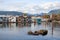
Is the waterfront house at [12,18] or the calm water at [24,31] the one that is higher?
the waterfront house at [12,18]

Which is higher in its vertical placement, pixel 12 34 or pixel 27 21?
pixel 27 21

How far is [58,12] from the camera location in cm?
418

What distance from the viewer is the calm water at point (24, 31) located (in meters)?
4.11

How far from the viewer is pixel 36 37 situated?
13.5ft

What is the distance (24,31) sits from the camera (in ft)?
13.9

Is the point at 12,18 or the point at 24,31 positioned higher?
the point at 12,18

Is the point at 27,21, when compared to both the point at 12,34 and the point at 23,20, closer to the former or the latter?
the point at 23,20

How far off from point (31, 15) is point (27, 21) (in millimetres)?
165

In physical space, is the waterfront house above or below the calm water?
above

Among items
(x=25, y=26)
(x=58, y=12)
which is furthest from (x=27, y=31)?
(x=58, y=12)

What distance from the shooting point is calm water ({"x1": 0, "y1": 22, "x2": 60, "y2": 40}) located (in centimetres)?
411

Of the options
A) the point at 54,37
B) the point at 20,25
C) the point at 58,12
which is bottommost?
the point at 54,37

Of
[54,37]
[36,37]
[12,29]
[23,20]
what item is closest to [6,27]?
[12,29]

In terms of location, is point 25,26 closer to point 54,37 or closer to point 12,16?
point 12,16
